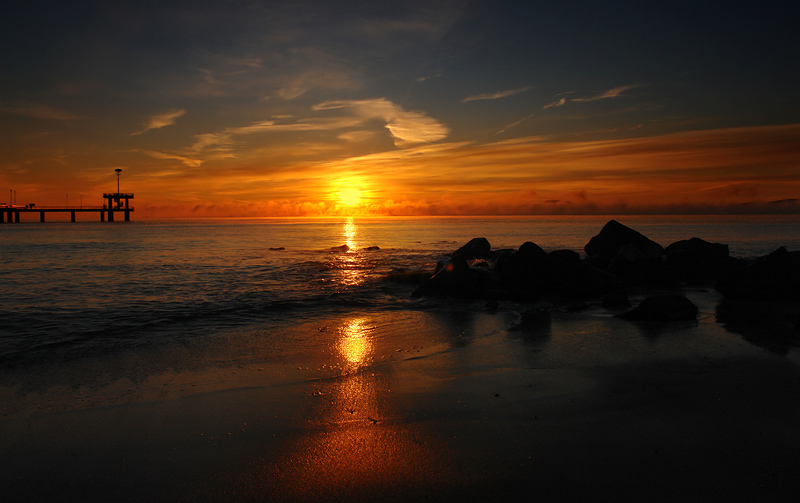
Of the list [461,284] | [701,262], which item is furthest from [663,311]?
[701,262]

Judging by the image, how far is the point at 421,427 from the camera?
5145mm

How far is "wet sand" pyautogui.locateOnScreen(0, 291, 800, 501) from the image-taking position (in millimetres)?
4020

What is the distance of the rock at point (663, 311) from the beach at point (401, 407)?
0.24 metres

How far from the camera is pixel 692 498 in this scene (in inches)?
149

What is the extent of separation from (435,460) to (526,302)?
10455 mm

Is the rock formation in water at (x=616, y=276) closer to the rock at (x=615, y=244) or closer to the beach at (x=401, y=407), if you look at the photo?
the rock at (x=615, y=244)

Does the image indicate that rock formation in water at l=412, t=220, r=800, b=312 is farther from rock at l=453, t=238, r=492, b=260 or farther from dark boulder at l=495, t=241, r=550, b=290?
rock at l=453, t=238, r=492, b=260

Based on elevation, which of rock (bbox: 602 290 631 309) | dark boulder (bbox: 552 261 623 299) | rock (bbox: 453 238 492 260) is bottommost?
rock (bbox: 602 290 631 309)

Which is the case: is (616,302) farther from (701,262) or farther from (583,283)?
(701,262)

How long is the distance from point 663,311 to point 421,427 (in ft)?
27.9

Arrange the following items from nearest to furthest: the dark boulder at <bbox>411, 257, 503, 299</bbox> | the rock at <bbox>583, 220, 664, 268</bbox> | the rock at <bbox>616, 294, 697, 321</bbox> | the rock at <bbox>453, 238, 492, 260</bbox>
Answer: the rock at <bbox>616, 294, 697, 321</bbox>, the dark boulder at <bbox>411, 257, 503, 299</bbox>, the rock at <bbox>583, 220, 664, 268</bbox>, the rock at <bbox>453, 238, 492, 260</bbox>

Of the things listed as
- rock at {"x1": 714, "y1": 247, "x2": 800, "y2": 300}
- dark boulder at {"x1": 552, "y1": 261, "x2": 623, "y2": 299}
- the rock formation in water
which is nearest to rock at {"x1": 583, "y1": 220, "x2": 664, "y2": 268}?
the rock formation in water

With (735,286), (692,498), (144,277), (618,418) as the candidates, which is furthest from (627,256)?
(144,277)

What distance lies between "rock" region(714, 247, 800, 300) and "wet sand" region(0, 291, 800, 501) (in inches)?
277
